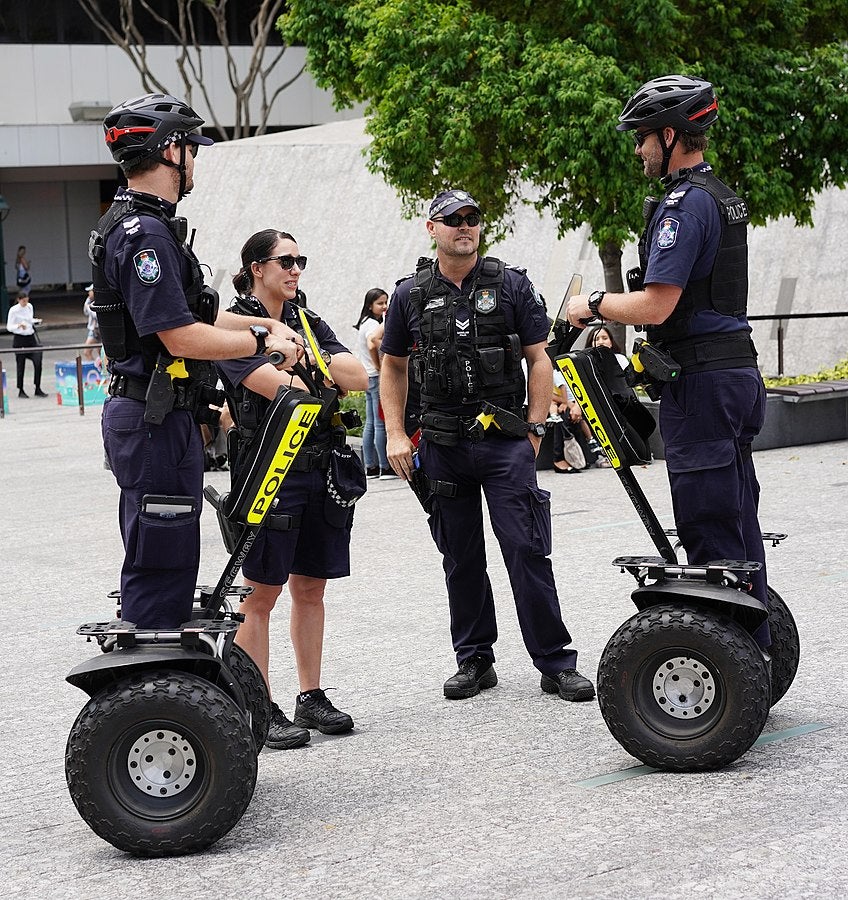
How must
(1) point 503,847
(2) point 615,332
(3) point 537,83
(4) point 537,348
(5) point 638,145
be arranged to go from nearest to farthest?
1. (1) point 503,847
2. (5) point 638,145
3. (4) point 537,348
4. (3) point 537,83
5. (2) point 615,332

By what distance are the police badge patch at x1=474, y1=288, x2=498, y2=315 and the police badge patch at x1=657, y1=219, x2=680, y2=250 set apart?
105 centimetres

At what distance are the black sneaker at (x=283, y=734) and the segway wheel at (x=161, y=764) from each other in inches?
37.1

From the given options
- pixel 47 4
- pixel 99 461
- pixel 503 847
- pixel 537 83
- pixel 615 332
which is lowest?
pixel 503 847

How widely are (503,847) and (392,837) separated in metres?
0.36

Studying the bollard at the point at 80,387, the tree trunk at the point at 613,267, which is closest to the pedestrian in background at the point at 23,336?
the bollard at the point at 80,387

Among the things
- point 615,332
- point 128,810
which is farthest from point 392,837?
point 615,332

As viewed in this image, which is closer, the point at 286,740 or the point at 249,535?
the point at 249,535

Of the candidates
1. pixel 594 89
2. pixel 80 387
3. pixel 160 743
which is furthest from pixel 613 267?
pixel 160 743

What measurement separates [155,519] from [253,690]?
79 centimetres

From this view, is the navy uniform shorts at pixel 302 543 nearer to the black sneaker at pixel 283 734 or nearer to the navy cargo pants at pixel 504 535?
the black sneaker at pixel 283 734

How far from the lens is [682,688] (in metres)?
4.77

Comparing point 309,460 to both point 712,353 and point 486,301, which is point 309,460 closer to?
point 486,301

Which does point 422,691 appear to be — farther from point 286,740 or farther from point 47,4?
point 47,4

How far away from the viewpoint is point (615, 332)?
609 inches
